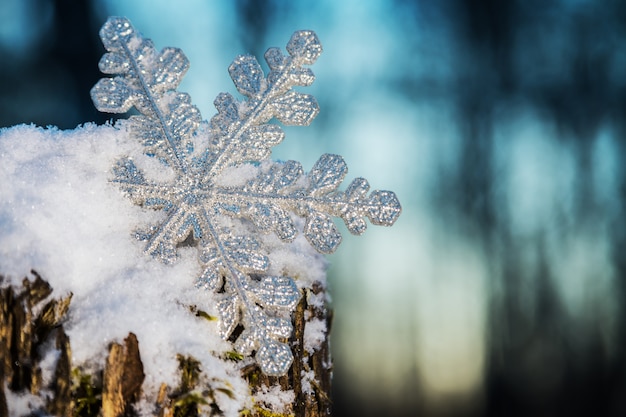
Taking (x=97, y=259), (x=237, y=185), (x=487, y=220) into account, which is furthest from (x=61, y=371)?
(x=487, y=220)

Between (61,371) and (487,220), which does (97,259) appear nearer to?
(61,371)

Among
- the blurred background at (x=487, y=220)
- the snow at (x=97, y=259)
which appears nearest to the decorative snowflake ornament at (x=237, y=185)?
the snow at (x=97, y=259)

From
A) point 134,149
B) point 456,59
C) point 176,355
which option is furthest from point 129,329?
point 456,59

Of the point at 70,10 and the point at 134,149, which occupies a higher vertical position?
the point at 70,10

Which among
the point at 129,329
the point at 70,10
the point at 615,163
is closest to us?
the point at 129,329

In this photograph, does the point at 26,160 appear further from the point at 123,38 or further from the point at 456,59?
the point at 456,59

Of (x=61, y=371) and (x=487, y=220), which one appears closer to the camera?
(x=61, y=371)

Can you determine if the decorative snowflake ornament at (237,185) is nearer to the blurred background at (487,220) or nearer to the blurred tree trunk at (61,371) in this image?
the blurred tree trunk at (61,371)
